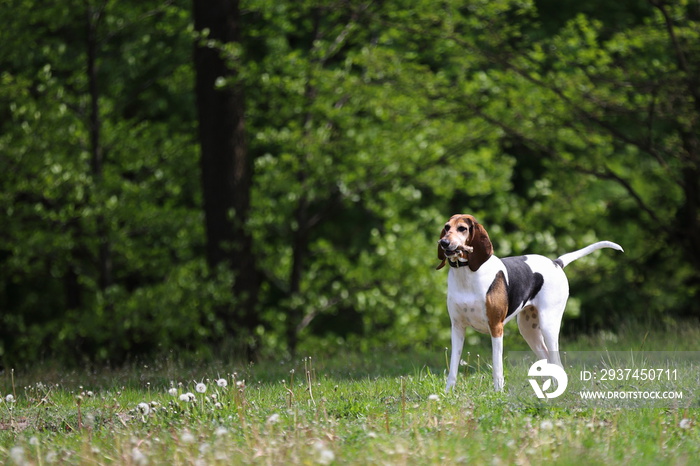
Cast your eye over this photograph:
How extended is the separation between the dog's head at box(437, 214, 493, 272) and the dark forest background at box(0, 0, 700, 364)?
5.68 metres

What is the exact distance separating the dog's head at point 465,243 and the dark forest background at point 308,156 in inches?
224

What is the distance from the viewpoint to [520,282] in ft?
20.1

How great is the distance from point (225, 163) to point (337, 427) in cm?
791

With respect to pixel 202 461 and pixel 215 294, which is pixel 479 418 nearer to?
pixel 202 461

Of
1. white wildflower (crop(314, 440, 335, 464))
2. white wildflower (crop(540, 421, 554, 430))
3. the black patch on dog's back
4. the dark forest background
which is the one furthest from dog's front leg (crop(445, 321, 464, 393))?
the dark forest background

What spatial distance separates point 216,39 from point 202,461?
958cm

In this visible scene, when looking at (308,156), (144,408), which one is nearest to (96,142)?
(308,156)

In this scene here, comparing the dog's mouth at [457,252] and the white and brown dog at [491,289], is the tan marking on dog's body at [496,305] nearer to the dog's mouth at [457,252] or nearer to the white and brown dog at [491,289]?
the white and brown dog at [491,289]

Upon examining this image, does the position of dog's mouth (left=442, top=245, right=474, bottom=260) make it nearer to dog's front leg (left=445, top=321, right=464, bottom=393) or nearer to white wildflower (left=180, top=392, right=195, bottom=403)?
dog's front leg (left=445, top=321, right=464, bottom=393)

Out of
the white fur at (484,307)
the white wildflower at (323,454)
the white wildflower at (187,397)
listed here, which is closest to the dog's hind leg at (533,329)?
the white fur at (484,307)

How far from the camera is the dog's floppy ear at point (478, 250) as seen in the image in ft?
19.3

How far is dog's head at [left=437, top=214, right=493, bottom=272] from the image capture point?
19.0 feet

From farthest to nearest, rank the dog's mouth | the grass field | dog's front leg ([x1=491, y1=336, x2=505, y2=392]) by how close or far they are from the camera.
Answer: dog's front leg ([x1=491, y1=336, x2=505, y2=392])
the dog's mouth
the grass field

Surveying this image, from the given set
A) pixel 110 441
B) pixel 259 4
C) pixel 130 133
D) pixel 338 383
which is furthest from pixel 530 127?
pixel 110 441
